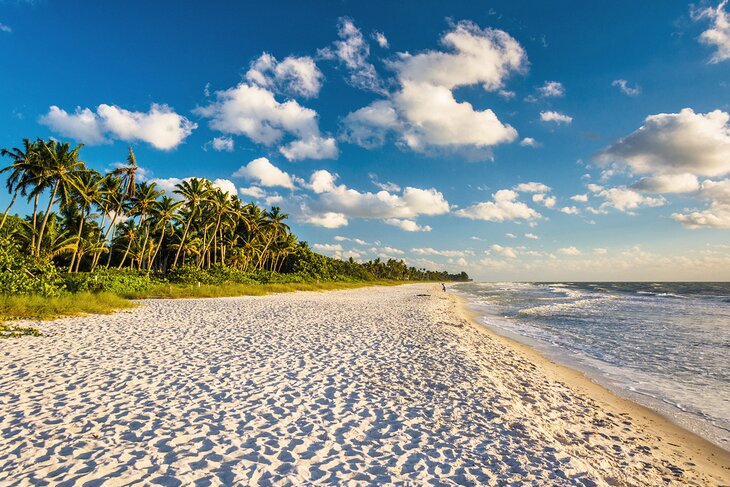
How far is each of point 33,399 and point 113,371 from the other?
181 centimetres

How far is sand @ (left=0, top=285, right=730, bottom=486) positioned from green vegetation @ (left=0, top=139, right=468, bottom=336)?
22.0ft

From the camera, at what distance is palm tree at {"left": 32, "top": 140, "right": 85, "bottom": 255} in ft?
107

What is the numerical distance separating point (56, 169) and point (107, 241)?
14361 millimetres

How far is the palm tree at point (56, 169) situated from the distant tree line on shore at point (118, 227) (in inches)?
2.8

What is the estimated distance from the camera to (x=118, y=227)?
51.9 metres

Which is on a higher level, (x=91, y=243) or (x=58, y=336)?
(x=91, y=243)

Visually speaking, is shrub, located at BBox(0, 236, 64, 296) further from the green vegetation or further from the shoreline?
the shoreline

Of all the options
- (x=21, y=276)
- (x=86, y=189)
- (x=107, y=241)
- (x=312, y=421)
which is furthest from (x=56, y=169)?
(x=312, y=421)

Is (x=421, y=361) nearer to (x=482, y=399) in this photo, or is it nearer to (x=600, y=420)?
(x=482, y=399)

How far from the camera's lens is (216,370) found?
8703mm

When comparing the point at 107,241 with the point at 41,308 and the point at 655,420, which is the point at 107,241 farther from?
the point at 655,420

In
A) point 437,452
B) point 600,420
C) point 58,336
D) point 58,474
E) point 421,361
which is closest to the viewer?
point 58,474

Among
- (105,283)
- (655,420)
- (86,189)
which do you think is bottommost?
(655,420)

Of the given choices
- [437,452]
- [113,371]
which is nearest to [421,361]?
[437,452]
